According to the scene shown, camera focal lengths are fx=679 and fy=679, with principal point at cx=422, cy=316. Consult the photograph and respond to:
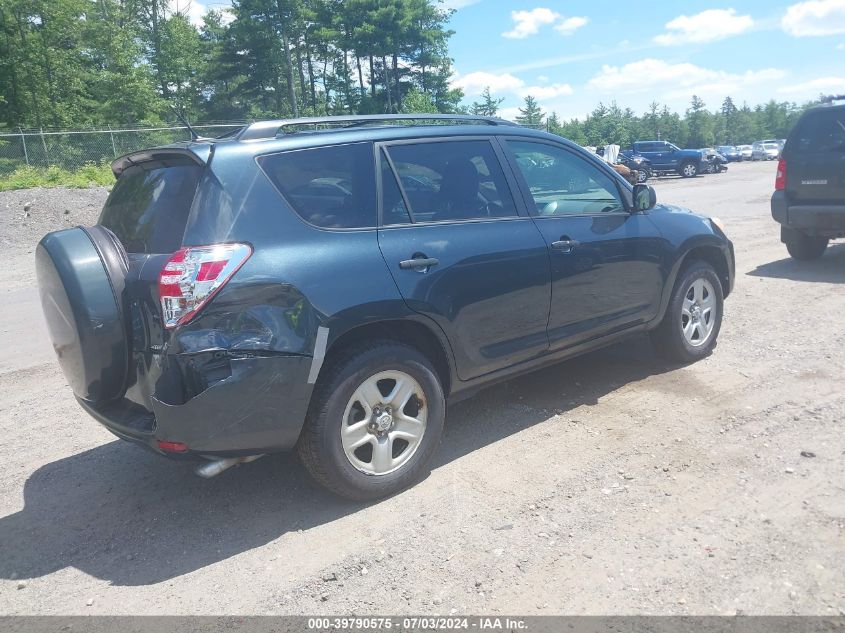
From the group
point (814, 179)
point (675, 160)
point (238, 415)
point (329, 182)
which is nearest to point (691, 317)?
point (329, 182)

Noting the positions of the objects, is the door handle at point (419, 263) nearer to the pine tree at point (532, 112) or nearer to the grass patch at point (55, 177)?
the grass patch at point (55, 177)

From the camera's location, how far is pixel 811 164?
8.66 metres

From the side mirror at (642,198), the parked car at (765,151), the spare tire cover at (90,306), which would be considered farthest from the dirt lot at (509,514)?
the parked car at (765,151)

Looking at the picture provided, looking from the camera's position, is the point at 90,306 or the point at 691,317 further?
the point at 691,317

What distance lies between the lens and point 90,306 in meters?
3.18

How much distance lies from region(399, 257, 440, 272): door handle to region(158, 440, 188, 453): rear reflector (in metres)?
1.38

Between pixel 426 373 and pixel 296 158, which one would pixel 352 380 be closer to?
pixel 426 373

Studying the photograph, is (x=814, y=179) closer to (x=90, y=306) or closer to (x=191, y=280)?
(x=191, y=280)

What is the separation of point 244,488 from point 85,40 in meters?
41.2

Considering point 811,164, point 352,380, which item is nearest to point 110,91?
point 811,164

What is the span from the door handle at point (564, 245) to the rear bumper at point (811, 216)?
18.7 feet

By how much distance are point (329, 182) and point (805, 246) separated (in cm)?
805

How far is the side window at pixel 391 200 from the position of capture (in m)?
3.65

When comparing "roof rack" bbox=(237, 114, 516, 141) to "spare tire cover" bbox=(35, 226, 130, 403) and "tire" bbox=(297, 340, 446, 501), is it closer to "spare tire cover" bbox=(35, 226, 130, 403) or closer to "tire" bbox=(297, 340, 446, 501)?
"spare tire cover" bbox=(35, 226, 130, 403)
